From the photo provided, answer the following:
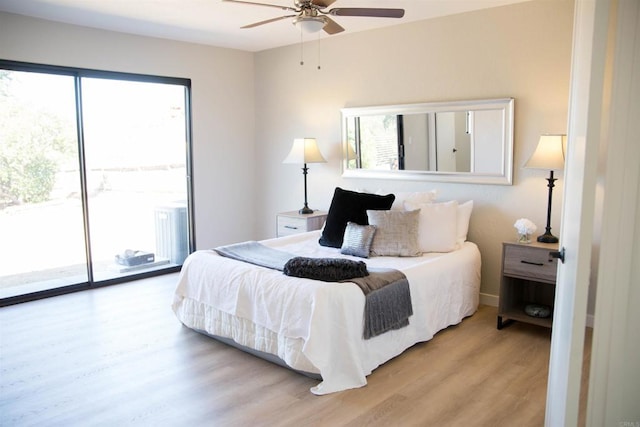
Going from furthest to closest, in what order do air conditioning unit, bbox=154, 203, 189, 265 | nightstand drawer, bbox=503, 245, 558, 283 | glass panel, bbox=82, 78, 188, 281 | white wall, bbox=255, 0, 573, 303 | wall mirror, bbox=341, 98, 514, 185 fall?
air conditioning unit, bbox=154, 203, 189, 265 → glass panel, bbox=82, 78, 188, 281 → wall mirror, bbox=341, 98, 514, 185 → white wall, bbox=255, 0, 573, 303 → nightstand drawer, bbox=503, 245, 558, 283

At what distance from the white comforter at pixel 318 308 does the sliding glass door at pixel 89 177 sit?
1793mm

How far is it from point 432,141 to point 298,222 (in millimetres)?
1587

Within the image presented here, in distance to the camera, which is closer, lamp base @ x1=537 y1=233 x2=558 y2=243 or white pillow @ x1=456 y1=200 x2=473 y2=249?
lamp base @ x1=537 y1=233 x2=558 y2=243

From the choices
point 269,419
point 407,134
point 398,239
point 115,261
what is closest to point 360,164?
point 407,134

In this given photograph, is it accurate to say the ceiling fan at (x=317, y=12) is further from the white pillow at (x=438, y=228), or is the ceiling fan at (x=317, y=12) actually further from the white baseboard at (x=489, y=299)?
the white baseboard at (x=489, y=299)

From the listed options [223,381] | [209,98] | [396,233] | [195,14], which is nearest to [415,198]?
[396,233]

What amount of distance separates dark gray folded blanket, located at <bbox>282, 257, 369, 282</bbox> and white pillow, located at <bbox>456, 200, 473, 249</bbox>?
1.33 m

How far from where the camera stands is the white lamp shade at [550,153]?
3.73 meters

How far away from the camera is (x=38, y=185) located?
4.78m

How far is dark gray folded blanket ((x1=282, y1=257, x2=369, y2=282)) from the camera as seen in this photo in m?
3.27

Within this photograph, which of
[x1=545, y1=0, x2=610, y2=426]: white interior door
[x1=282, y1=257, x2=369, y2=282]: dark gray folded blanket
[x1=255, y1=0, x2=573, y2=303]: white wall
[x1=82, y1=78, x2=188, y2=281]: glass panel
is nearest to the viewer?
Result: [x1=545, y1=0, x2=610, y2=426]: white interior door

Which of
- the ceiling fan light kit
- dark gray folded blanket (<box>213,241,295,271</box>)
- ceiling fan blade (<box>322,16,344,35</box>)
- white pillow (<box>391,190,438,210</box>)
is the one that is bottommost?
dark gray folded blanket (<box>213,241,295,271</box>)

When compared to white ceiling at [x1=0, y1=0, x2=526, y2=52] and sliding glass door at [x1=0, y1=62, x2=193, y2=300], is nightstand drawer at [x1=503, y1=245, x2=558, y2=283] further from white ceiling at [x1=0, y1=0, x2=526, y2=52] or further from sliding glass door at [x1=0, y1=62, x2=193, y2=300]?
sliding glass door at [x1=0, y1=62, x2=193, y2=300]

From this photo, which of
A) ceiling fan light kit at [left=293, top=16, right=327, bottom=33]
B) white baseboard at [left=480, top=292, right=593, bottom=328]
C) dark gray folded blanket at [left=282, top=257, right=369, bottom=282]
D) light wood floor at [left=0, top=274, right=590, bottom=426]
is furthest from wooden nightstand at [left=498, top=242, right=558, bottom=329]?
ceiling fan light kit at [left=293, top=16, right=327, bottom=33]
